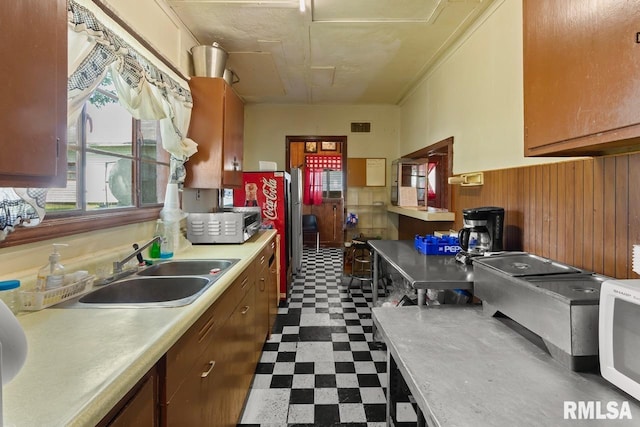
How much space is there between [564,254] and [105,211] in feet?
8.18

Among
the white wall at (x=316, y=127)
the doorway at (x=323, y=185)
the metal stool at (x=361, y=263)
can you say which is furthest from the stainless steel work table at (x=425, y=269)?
the doorway at (x=323, y=185)

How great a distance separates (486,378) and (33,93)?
1437 mm

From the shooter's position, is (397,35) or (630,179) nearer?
(630,179)

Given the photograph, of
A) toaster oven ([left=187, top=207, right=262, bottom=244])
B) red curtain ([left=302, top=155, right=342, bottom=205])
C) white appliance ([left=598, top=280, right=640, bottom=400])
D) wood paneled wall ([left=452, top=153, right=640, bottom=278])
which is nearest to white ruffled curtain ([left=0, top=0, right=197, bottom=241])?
toaster oven ([left=187, top=207, right=262, bottom=244])

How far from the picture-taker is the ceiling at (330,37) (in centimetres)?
251

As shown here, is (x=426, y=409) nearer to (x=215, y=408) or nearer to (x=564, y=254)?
(x=215, y=408)

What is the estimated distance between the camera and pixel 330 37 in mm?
3037

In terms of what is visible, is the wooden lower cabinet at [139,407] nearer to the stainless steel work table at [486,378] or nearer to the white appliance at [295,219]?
the stainless steel work table at [486,378]

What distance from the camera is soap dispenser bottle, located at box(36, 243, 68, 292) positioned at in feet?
3.74

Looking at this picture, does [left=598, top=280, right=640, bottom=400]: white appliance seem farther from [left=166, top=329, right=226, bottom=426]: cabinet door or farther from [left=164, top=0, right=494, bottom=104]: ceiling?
[left=164, top=0, right=494, bottom=104]: ceiling

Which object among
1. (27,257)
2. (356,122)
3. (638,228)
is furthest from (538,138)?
(356,122)

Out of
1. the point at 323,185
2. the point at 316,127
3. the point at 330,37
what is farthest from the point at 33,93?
the point at 323,185

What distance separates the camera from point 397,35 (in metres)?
2.98

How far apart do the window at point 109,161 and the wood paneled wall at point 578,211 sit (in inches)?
93.0
